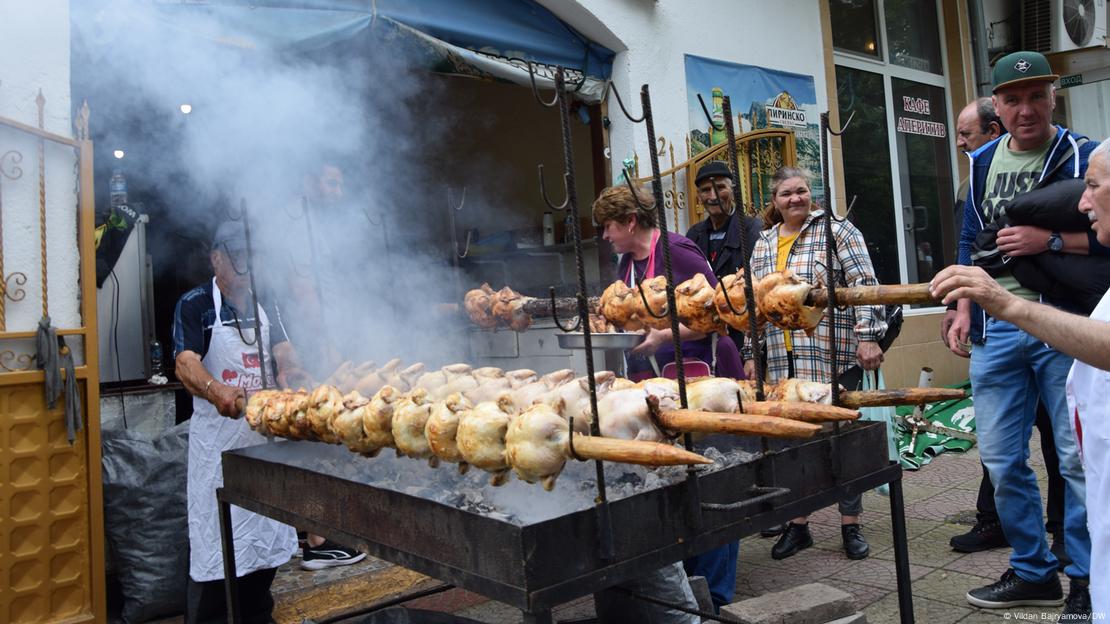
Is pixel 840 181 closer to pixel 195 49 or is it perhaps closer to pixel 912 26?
pixel 912 26

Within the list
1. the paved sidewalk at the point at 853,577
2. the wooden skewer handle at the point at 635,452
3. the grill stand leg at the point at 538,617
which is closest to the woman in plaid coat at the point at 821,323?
the paved sidewalk at the point at 853,577

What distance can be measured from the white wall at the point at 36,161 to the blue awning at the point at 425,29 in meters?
A: 0.37

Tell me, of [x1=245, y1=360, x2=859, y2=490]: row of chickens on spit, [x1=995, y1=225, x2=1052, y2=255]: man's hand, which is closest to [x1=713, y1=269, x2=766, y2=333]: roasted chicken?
[x1=245, y1=360, x2=859, y2=490]: row of chickens on spit

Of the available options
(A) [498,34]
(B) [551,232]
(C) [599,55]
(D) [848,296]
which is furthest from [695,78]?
(D) [848,296]

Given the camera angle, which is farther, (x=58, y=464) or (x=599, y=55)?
(x=599, y=55)

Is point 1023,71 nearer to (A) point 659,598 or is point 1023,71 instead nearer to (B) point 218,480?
(A) point 659,598

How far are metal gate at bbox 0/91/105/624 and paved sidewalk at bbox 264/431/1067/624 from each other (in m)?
1.14

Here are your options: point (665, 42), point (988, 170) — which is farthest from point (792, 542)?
point (665, 42)

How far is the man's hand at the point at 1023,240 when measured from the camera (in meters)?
3.28

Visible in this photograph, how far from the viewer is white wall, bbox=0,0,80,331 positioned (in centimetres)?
398

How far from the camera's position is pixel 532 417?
78.7 inches

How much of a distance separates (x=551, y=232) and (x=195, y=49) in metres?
4.78

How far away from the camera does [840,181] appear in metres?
8.30

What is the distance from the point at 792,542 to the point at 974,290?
3085 millimetres
